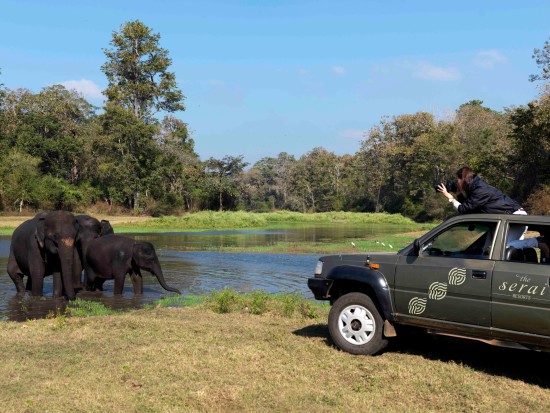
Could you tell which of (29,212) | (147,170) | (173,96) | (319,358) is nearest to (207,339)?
(319,358)

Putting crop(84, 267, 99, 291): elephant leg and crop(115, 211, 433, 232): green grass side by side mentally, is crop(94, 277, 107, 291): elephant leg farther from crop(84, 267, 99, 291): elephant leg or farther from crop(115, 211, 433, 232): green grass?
crop(115, 211, 433, 232): green grass

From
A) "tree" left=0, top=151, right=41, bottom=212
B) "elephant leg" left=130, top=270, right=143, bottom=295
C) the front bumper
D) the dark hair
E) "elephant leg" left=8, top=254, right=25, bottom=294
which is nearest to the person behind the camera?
the dark hair

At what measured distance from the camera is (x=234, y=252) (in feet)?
102

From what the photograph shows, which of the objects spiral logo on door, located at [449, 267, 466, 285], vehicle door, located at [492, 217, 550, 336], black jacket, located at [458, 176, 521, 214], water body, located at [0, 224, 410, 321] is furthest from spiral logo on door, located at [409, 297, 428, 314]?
water body, located at [0, 224, 410, 321]

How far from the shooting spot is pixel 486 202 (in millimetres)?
8172

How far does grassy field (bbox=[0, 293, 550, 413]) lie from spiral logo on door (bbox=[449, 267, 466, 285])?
1.08m

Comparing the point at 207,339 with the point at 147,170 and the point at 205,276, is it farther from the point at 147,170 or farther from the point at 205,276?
the point at 147,170

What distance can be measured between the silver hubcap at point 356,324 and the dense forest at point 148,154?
3927cm

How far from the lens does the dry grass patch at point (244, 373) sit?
622cm

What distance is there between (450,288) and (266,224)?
59.0 metres

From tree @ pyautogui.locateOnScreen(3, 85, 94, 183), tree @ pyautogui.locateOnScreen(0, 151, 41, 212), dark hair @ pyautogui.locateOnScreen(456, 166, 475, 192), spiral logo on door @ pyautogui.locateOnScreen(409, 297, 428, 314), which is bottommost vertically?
spiral logo on door @ pyautogui.locateOnScreen(409, 297, 428, 314)

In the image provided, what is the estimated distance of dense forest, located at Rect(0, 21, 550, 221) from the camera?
5725 centimetres

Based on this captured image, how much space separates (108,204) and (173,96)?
15.8 m

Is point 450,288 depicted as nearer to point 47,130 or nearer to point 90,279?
point 90,279
